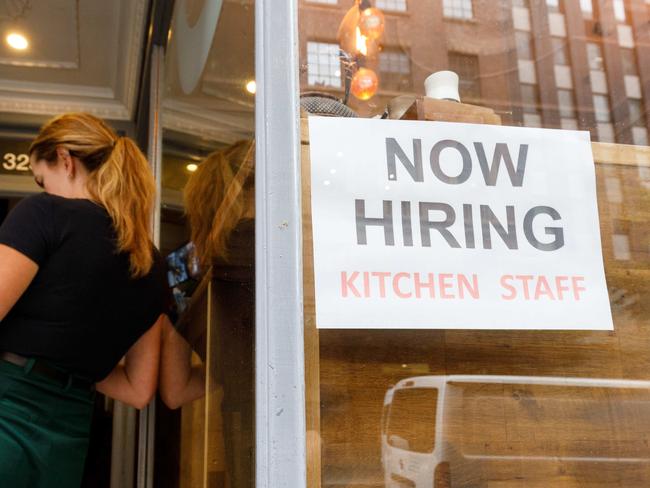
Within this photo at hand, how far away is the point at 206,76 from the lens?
5.73 ft

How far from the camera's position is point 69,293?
148 cm

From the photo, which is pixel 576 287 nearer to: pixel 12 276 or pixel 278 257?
pixel 278 257

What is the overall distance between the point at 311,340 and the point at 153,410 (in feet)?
4.81

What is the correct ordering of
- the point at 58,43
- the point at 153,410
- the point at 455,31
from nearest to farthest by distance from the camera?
1. the point at 455,31
2. the point at 153,410
3. the point at 58,43

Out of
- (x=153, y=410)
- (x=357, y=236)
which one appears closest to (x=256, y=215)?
(x=357, y=236)

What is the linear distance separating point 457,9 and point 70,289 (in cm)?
98

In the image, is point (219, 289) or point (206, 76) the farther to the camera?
point (206, 76)

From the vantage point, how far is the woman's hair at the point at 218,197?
1.20 metres

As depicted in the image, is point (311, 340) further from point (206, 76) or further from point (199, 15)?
point (199, 15)

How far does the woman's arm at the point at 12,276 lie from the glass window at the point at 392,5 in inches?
33.9

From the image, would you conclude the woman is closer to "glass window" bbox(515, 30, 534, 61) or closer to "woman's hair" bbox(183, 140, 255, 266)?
"woman's hair" bbox(183, 140, 255, 266)

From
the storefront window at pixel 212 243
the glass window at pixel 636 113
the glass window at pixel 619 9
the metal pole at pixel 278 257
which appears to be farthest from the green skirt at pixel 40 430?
the glass window at pixel 619 9

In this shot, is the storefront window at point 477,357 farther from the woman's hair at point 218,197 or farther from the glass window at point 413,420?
the woman's hair at point 218,197

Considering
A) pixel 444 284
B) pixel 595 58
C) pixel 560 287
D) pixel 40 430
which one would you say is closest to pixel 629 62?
pixel 595 58
